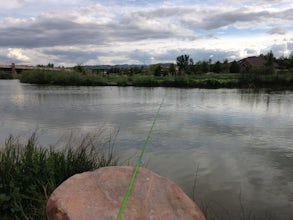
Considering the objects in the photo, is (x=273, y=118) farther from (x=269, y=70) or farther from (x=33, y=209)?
(x=269, y=70)

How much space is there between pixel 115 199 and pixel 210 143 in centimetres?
746

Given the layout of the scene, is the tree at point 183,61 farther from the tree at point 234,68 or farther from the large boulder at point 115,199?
the large boulder at point 115,199

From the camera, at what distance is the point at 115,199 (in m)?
→ 3.21

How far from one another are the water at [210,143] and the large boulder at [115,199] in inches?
92.4

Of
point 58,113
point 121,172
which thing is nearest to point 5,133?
point 58,113

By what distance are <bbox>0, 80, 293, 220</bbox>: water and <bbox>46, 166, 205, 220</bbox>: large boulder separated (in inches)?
92.4

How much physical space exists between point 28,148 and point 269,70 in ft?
148

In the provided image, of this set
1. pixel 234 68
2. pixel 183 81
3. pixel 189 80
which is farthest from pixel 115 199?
pixel 234 68

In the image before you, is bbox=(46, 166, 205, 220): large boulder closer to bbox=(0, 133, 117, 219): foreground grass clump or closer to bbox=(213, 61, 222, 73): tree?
bbox=(0, 133, 117, 219): foreground grass clump

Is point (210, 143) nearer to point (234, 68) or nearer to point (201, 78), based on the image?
point (201, 78)

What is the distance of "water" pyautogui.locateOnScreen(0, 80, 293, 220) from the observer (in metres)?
6.29

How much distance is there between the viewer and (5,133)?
11.8 m

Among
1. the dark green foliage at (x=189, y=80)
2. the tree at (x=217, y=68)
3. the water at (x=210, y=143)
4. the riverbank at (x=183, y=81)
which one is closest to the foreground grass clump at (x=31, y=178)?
the water at (x=210, y=143)

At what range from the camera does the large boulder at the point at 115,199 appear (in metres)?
2.99
